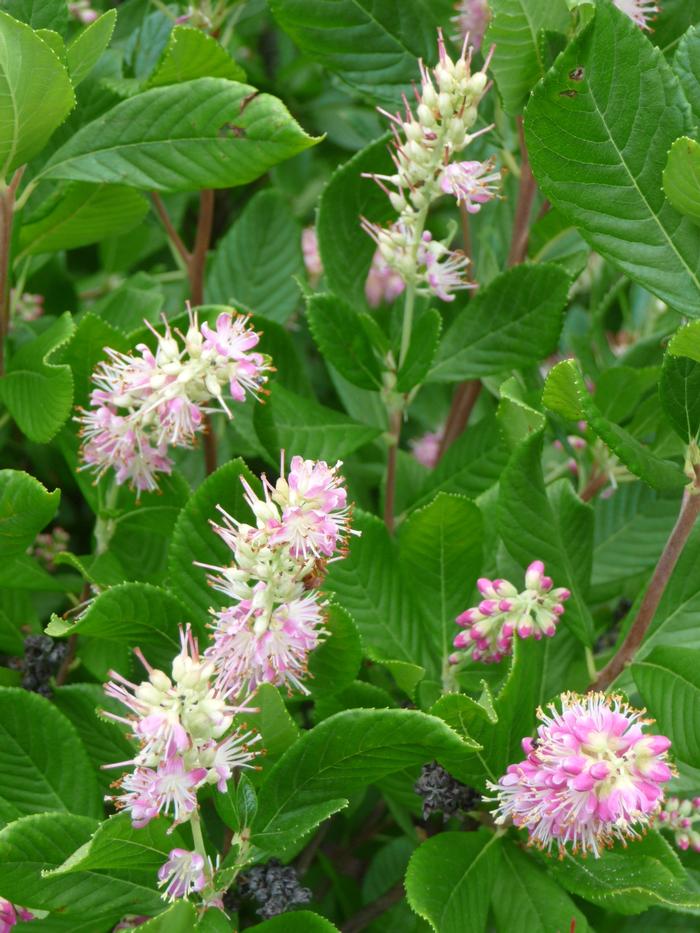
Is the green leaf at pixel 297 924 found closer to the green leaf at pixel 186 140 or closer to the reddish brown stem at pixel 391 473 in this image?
the reddish brown stem at pixel 391 473

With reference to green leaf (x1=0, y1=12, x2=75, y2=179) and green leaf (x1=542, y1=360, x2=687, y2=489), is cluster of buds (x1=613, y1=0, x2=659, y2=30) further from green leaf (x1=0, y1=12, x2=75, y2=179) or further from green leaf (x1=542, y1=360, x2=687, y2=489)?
green leaf (x1=0, y1=12, x2=75, y2=179)

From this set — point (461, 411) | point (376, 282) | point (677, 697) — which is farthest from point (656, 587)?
point (376, 282)

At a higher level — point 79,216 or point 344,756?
point 79,216

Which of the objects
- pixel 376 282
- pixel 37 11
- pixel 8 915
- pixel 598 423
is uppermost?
pixel 37 11

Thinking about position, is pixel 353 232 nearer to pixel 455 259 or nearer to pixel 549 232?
pixel 455 259

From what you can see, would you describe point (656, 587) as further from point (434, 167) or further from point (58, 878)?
point (58, 878)

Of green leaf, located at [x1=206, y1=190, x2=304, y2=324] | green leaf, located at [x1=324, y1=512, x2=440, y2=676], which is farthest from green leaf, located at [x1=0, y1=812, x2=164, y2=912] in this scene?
green leaf, located at [x1=206, y1=190, x2=304, y2=324]
